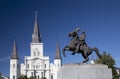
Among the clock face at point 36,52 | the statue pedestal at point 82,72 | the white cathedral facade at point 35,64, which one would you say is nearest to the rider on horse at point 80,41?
the statue pedestal at point 82,72

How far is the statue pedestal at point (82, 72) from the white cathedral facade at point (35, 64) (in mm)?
128519

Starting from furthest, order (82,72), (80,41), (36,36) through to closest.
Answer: (36,36) < (80,41) < (82,72)

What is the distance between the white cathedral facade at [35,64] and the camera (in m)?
156

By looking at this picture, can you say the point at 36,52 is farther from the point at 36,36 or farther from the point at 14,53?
the point at 14,53

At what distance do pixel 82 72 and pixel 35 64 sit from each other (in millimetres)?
132353

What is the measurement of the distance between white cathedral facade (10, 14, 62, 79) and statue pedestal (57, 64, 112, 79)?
128519mm

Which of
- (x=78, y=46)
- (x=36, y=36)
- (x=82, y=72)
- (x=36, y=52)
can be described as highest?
(x=36, y=36)

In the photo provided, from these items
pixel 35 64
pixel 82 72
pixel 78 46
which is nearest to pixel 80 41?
pixel 78 46

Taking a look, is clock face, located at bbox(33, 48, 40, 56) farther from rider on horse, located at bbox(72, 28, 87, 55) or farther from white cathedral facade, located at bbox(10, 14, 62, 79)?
rider on horse, located at bbox(72, 28, 87, 55)

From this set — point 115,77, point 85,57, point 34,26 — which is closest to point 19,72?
point 34,26

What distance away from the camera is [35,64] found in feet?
517

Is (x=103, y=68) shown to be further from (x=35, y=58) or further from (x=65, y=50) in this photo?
(x=35, y=58)

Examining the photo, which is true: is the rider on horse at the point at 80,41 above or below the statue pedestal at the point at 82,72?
above

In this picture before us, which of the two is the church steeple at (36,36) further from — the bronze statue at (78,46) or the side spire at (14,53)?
the bronze statue at (78,46)
